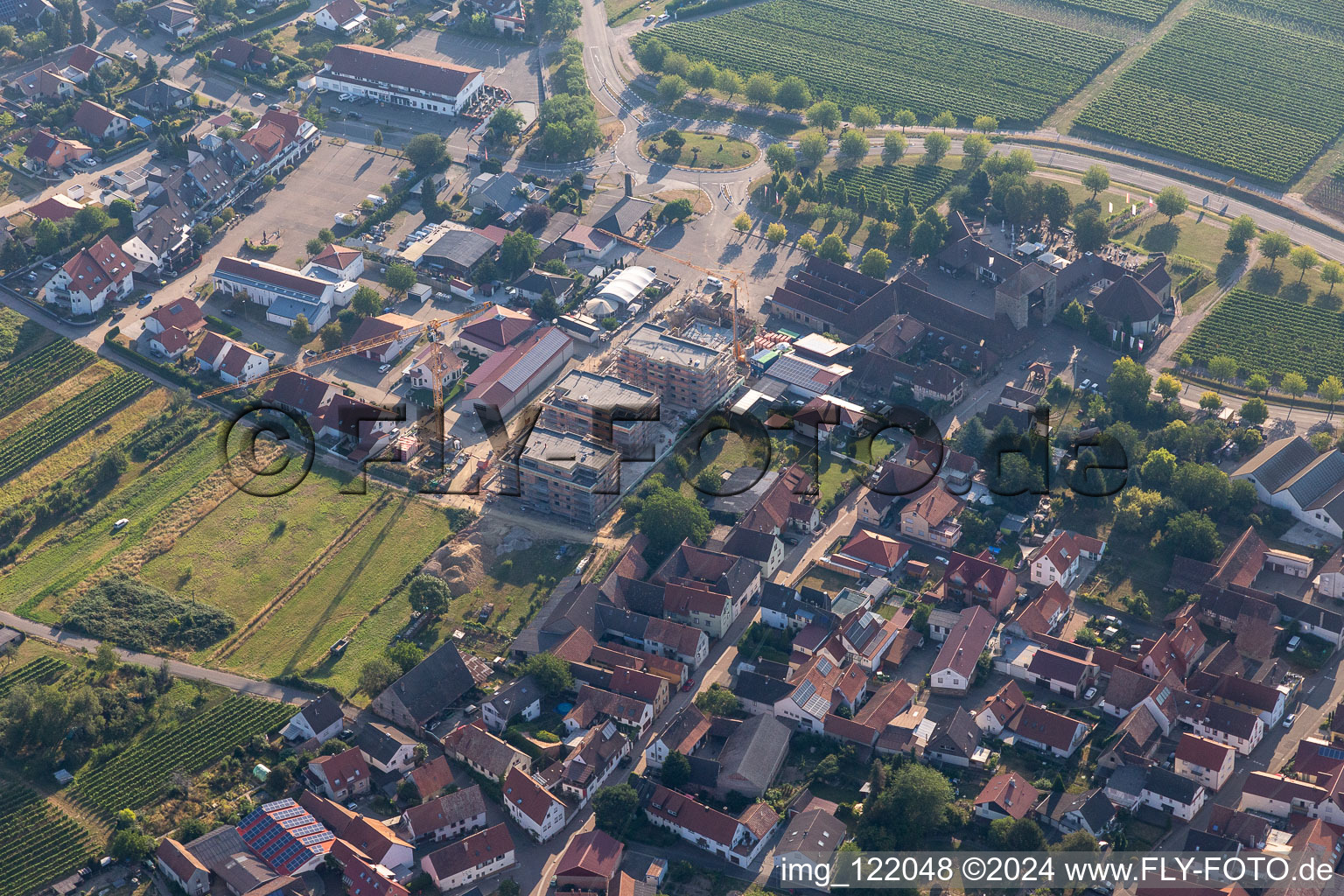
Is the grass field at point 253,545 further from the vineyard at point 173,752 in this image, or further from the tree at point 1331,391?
the tree at point 1331,391

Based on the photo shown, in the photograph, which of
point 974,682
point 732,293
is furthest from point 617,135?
point 974,682

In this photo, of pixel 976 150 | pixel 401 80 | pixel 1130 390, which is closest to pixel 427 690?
pixel 1130 390

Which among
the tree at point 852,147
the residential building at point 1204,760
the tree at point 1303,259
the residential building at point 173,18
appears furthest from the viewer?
the residential building at point 173,18

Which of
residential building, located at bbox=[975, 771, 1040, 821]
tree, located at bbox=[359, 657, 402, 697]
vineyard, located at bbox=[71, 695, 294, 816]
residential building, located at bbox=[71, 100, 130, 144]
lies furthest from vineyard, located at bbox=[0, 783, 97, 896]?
residential building, located at bbox=[71, 100, 130, 144]

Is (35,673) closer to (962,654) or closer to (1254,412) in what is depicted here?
(962,654)

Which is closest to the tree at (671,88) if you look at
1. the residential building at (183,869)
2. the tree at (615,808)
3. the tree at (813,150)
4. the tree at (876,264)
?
the tree at (813,150)

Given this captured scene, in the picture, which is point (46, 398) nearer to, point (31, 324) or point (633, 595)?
point (31, 324)
